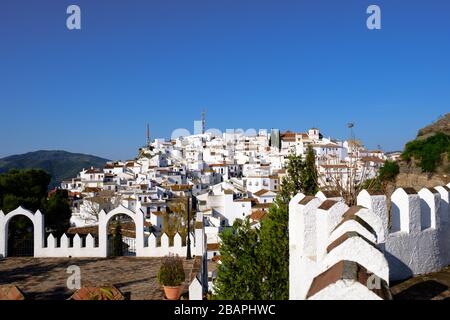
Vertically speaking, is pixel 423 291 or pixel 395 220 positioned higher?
pixel 395 220

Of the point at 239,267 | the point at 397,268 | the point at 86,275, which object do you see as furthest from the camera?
the point at 86,275

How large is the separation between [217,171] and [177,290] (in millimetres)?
70488

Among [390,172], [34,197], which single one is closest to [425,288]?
[390,172]

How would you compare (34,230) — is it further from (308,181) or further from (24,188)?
(24,188)

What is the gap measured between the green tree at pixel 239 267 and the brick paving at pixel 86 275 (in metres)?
1.52

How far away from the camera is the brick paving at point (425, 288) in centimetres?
438

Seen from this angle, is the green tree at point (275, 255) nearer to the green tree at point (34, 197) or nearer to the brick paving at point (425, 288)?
the brick paving at point (425, 288)

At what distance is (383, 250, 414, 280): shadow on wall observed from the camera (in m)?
5.24

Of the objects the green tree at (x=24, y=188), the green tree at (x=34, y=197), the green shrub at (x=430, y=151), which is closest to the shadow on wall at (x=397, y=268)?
the green shrub at (x=430, y=151)

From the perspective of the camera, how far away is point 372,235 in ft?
12.1

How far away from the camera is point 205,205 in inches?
1986

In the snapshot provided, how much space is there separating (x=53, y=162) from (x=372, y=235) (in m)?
177

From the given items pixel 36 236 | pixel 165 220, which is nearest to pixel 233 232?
pixel 36 236

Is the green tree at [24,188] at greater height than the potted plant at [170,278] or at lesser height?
greater
